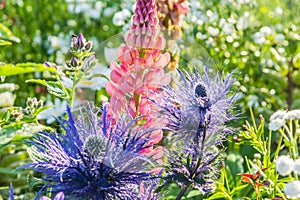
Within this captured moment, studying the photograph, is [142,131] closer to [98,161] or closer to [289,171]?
[98,161]

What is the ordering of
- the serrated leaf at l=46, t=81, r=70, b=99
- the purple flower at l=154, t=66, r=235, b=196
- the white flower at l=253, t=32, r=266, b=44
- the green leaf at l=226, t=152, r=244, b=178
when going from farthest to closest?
the white flower at l=253, t=32, r=266, b=44
the green leaf at l=226, t=152, r=244, b=178
the serrated leaf at l=46, t=81, r=70, b=99
the purple flower at l=154, t=66, r=235, b=196

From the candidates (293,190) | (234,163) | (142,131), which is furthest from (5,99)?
(293,190)

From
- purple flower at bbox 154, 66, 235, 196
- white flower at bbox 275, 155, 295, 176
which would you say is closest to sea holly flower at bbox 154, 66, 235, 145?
purple flower at bbox 154, 66, 235, 196

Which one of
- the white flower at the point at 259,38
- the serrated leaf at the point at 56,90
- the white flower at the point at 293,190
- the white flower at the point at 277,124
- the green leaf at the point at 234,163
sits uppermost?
the white flower at the point at 259,38

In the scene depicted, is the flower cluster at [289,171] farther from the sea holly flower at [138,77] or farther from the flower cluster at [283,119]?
the sea holly flower at [138,77]

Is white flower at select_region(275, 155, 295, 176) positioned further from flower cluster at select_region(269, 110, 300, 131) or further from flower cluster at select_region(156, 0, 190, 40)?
flower cluster at select_region(156, 0, 190, 40)

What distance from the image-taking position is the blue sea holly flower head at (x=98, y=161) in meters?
0.86

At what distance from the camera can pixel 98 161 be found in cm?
86

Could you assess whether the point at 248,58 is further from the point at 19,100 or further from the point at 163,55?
the point at 163,55

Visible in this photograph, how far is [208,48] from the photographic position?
1.92 m

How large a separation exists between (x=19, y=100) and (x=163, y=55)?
1.10 meters

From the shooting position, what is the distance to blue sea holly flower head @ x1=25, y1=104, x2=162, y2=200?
2.81 feet

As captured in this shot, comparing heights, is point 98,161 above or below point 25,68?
below

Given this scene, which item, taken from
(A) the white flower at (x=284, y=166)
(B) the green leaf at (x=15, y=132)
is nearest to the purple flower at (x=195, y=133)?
(A) the white flower at (x=284, y=166)
